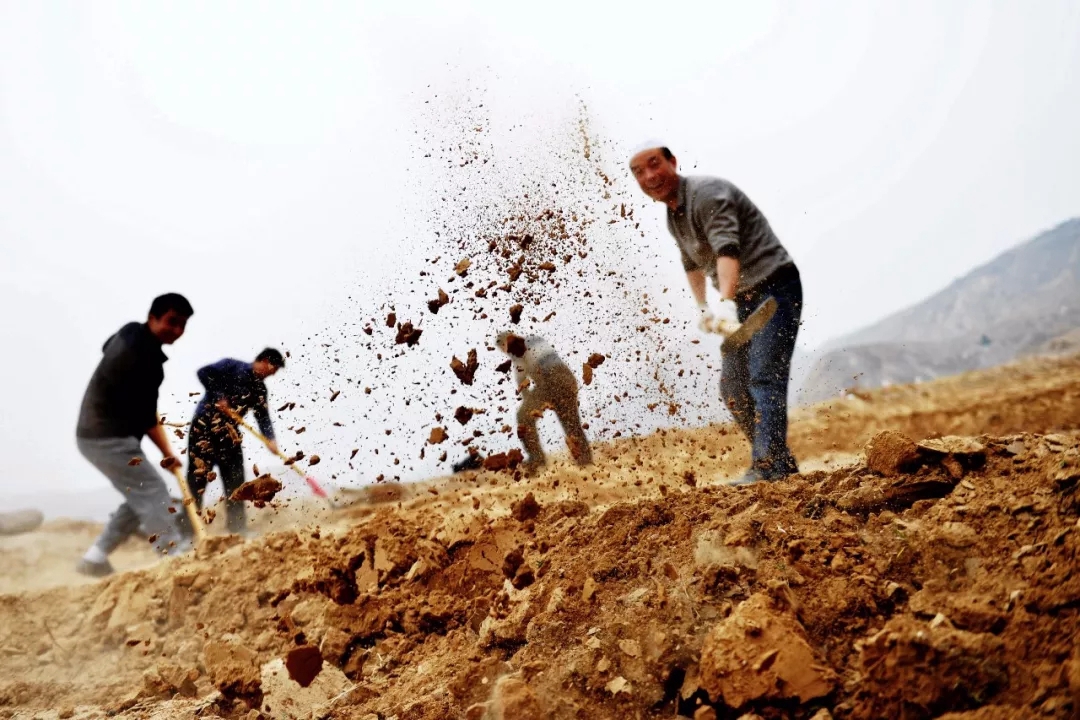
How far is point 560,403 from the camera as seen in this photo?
17.1 ft

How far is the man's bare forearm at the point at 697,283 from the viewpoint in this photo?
3.90m

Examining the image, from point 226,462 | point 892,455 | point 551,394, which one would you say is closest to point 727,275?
point 892,455

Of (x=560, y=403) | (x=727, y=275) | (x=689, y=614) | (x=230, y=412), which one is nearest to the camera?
(x=689, y=614)

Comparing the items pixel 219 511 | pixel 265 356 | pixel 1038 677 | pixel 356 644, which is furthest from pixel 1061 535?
pixel 219 511

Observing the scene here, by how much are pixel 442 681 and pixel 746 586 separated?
3.32ft

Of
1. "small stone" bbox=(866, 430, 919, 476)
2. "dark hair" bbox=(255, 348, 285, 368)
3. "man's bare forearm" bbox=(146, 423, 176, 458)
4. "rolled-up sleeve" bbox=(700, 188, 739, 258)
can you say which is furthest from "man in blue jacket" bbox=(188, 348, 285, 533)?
"small stone" bbox=(866, 430, 919, 476)

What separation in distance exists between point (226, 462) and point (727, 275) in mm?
4409

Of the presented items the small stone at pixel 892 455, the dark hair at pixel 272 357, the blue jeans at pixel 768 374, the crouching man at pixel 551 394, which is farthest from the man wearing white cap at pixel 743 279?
the dark hair at pixel 272 357

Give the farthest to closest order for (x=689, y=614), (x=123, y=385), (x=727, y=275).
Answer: (x=123, y=385) → (x=727, y=275) → (x=689, y=614)

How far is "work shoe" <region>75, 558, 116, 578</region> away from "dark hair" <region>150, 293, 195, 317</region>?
192 centimetres

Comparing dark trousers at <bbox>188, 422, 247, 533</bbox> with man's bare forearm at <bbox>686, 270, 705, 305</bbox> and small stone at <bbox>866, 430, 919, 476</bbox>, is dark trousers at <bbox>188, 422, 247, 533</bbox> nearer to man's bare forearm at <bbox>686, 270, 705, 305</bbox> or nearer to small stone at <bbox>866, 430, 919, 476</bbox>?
man's bare forearm at <bbox>686, 270, 705, 305</bbox>

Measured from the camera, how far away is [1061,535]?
5.24 feet

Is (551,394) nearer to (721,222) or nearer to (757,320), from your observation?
(757,320)

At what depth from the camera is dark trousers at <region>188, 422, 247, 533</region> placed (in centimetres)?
529
